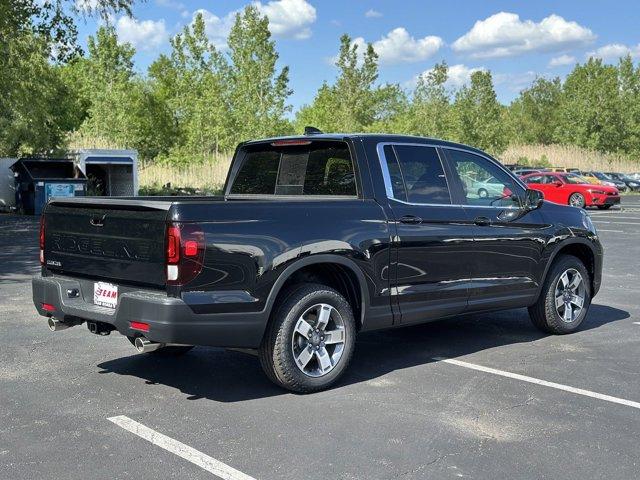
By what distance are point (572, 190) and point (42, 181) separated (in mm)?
21189

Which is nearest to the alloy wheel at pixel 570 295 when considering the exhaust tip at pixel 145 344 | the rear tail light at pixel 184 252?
the rear tail light at pixel 184 252

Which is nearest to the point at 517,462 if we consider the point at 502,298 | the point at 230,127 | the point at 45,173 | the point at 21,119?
the point at 502,298

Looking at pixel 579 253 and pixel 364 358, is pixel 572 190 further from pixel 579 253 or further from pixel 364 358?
pixel 364 358

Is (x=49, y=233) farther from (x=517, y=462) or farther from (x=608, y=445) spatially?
(x=608, y=445)

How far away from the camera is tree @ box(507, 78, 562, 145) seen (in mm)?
87562

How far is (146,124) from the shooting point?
5194 centimetres

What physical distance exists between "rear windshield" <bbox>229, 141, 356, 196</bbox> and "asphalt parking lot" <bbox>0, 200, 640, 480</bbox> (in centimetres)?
143

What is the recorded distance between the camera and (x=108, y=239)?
16.6 feet

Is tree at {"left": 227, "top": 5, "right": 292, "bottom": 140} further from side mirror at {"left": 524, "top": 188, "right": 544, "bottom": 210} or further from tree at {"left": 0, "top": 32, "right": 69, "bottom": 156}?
side mirror at {"left": 524, "top": 188, "right": 544, "bottom": 210}

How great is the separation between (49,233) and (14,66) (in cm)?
1598

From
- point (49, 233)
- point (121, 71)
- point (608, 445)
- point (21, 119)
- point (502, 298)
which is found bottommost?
point (608, 445)

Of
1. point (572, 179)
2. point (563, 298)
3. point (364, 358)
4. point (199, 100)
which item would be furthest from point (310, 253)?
point (199, 100)

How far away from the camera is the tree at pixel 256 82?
35500 millimetres

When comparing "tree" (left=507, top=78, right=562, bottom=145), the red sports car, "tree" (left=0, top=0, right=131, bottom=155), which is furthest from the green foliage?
"tree" (left=507, top=78, right=562, bottom=145)
